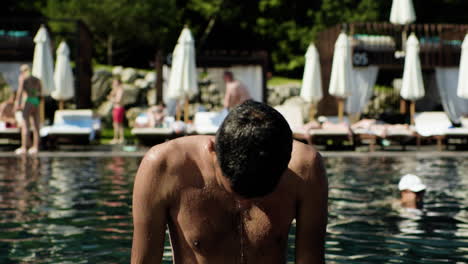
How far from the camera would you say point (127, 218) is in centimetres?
822

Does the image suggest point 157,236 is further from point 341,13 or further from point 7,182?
point 341,13

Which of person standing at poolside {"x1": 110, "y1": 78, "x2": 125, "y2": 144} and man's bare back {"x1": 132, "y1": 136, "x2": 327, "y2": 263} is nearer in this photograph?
man's bare back {"x1": 132, "y1": 136, "x2": 327, "y2": 263}

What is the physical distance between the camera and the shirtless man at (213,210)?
2408 millimetres

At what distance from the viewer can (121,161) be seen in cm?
1616

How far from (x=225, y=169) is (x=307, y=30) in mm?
39305

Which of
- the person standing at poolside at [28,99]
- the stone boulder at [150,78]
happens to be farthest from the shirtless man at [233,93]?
the stone boulder at [150,78]

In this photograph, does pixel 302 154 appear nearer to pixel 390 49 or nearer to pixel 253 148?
pixel 253 148

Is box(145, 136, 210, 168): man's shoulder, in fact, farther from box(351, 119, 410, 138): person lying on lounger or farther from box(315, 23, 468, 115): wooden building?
box(315, 23, 468, 115): wooden building

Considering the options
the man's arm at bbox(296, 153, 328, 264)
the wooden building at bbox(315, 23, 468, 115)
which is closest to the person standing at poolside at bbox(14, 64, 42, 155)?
the wooden building at bbox(315, 23, 468, 115)

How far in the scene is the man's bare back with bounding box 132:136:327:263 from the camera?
2.41m

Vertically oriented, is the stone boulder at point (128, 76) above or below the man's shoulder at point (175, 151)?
above

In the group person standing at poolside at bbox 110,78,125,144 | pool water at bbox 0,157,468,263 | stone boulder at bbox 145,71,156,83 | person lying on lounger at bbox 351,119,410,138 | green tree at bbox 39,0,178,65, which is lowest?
pool water at bbox 0,157,468,263

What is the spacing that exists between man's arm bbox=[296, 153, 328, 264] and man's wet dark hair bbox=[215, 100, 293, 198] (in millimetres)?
401

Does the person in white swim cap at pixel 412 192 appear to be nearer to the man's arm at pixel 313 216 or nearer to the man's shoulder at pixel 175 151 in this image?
the man's arm at pixel 313 216
